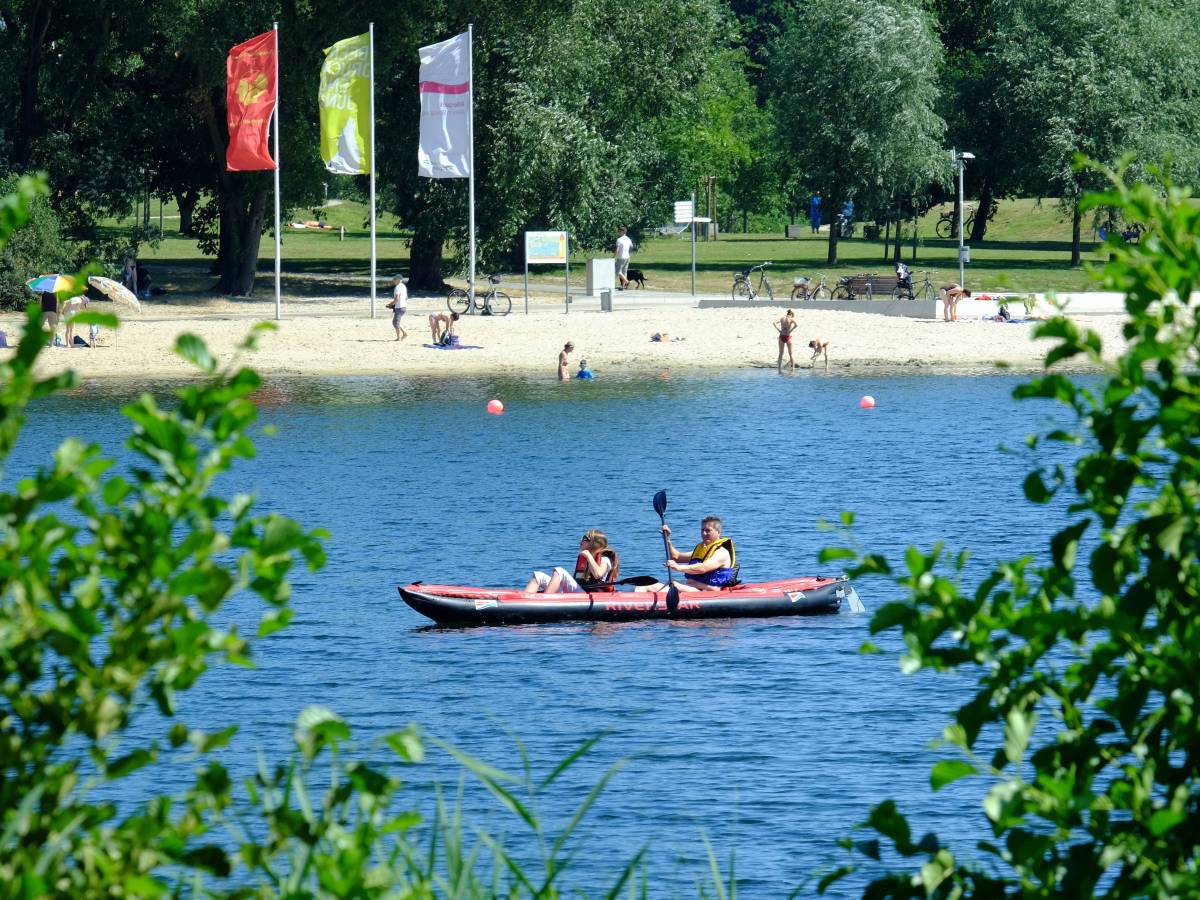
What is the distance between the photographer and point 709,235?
80.4 meters

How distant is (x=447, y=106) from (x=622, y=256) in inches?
445

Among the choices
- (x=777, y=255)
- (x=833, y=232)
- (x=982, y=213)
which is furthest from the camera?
(x=982, y=213)

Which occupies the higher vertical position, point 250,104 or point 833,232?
point 250,104

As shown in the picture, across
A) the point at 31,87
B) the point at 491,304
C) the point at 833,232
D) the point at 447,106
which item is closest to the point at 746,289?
→ the point at 491,304

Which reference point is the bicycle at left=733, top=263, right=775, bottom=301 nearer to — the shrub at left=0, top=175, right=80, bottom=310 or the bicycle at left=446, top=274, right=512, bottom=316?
the bicycle at left=446, top=274, right=512, bottom=316

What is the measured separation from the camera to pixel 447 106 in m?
42.0

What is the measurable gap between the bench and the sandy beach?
1.61 meters

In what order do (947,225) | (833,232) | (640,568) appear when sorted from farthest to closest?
(947,225), (833,232), (640,568)

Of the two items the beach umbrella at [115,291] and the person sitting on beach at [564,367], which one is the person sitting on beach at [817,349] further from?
the beach umbrella at [115,291]

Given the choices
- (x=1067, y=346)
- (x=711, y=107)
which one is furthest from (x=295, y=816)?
(x=711, y=107)

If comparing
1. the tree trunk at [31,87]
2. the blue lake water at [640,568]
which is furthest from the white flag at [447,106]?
the tree trunk at [31,87]

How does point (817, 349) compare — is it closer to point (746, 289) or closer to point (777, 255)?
point (746, 289)

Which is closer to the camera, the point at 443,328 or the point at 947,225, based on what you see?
the point at 443,328

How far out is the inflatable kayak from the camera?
18.4 meters
